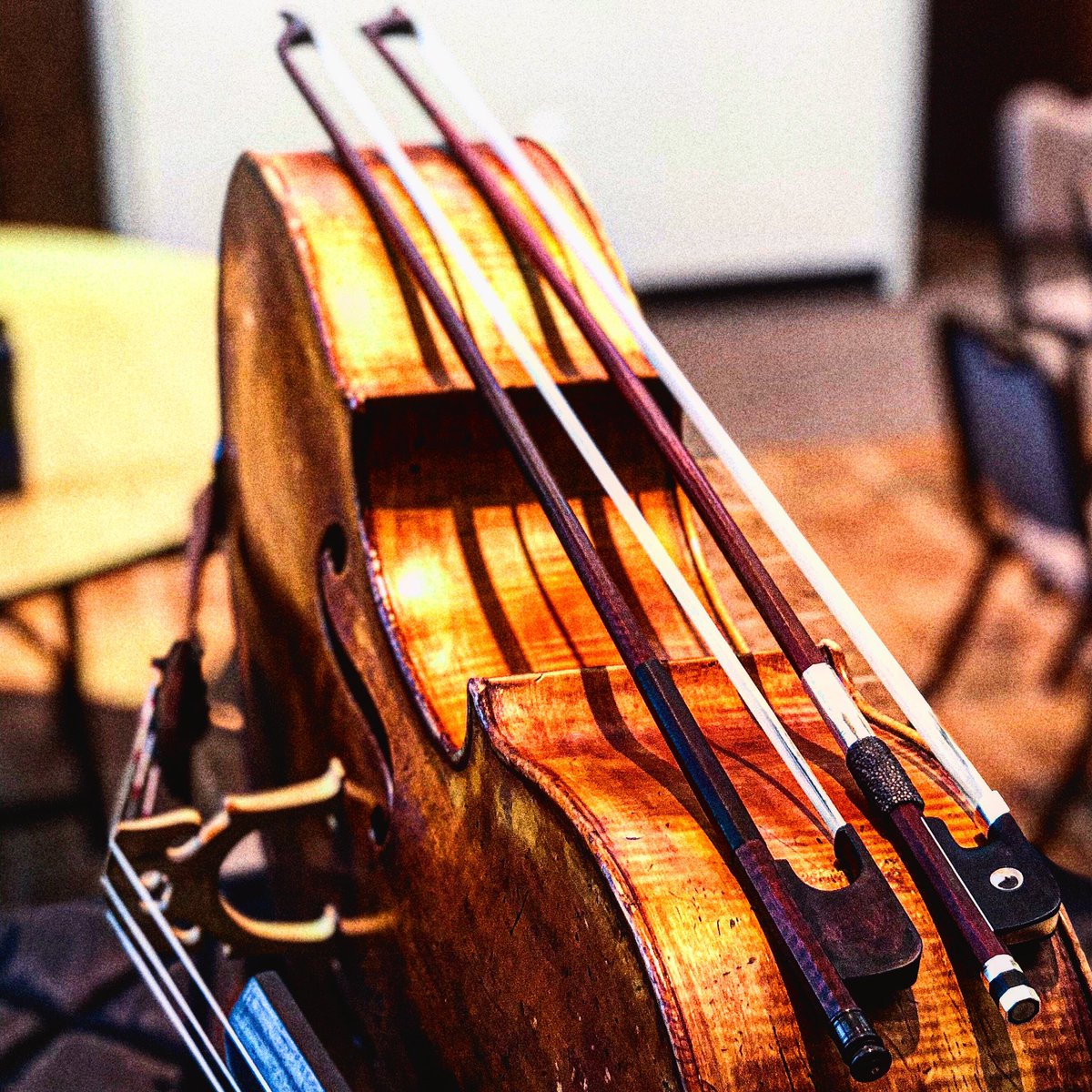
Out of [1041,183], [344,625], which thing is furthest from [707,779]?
[1041,183]

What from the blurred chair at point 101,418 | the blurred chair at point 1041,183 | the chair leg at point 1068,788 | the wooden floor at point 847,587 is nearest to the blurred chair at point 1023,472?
the chair leg at point 1068,788

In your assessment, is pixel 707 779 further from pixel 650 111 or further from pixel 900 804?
pixel 650 111

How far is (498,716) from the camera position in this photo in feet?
1.86

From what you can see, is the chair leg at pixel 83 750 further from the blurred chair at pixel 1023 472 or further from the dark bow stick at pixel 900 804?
the dark bow stick at pixel 900 804

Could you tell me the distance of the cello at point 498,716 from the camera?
0.47 meters

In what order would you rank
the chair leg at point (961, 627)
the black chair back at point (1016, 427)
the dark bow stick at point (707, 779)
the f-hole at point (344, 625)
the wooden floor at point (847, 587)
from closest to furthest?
1. the dark bow stick at point (707, 779)
2. the f-hole at point (344, 625)
3. the black chair back at point (1016, 427)
4. the wooden floor at point (847, 587)
5. the chair leg at point (961, 627)

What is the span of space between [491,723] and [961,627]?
168 cm

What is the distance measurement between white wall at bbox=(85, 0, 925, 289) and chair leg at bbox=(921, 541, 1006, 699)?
7.33 feet

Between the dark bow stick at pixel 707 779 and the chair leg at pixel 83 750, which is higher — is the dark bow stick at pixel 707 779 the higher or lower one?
the higher one

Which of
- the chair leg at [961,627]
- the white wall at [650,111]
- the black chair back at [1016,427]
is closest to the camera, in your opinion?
the black chair back at [1016,427]

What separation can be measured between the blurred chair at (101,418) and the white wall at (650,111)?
80.3 inches

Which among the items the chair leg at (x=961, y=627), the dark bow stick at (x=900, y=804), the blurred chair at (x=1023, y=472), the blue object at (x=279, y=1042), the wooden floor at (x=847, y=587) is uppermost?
the dark bow stick at (x=900, y=804)

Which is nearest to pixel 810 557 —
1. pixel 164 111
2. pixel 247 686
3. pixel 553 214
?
pixel 553 214

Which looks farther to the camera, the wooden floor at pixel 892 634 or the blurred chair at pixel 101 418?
the wooden floor at pixel 892 634
